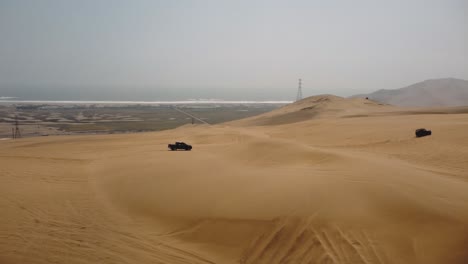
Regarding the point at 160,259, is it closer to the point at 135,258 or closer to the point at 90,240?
the point at 135,258

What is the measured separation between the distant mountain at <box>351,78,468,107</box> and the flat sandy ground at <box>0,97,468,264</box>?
90.5m

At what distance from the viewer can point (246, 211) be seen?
7.49m

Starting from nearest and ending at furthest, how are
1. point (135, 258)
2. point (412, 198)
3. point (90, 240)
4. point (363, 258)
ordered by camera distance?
point (363, 258) → point (135, 258) → point (90, 240) → point (412, 198)

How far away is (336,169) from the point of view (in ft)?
31.1

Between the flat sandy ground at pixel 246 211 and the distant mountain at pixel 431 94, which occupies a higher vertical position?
the distant mountain at pixel 431 94

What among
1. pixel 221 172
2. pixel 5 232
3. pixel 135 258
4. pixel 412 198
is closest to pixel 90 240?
pixel 135 258

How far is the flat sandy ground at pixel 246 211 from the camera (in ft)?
19.8

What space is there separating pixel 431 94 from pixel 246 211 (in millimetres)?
111600

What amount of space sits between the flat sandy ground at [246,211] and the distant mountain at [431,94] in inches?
3563

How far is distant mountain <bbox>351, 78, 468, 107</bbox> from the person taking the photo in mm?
93062

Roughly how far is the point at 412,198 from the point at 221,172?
516cm

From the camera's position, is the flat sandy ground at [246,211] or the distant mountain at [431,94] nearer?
the flat sandy ground at [246,211]

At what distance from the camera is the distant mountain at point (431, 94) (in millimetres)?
93062

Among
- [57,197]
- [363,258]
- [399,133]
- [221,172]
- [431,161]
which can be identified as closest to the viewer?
[363,258]
